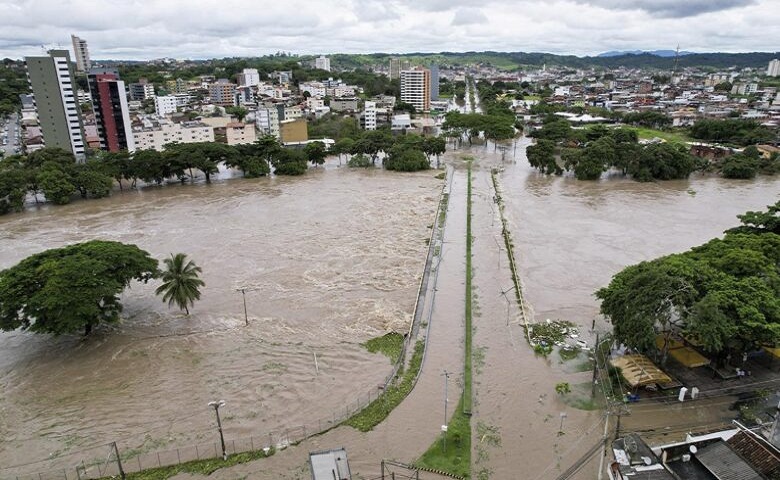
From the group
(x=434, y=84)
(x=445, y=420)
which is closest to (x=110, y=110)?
(x=445, y=420)

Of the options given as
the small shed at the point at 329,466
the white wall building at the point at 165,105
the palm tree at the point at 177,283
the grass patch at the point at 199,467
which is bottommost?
the grass patch at the point at 199,467

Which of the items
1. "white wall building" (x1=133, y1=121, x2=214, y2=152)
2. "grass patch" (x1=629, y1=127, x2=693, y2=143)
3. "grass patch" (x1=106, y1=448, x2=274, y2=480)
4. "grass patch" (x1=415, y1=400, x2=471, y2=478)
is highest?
"white wall building" (x1=133, y1=121, x2=214, y2=152)

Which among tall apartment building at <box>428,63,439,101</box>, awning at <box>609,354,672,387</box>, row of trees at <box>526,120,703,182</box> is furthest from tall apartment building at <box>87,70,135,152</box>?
tall apartment building at <box>428,63,439,101</box>

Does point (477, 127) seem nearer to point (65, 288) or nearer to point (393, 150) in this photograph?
point (393, 150)

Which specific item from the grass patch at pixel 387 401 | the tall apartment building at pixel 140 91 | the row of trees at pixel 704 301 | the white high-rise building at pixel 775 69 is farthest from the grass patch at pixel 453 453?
the white high-rise building at pixel 775 69

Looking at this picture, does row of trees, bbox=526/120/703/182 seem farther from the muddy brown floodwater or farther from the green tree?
the green tree

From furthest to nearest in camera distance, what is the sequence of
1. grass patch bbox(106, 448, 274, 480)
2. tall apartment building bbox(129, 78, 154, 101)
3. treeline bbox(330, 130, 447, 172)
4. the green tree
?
1. tall apartment building bbox(129, 78, 154, 101)
2. the green tree
3. treeline bbox(330, 130, 447, 172)
4. grass patch bbox(106, 448, 274, 480)

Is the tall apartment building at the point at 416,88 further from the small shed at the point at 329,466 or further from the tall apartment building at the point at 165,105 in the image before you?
the small shed at the point at 329,466
